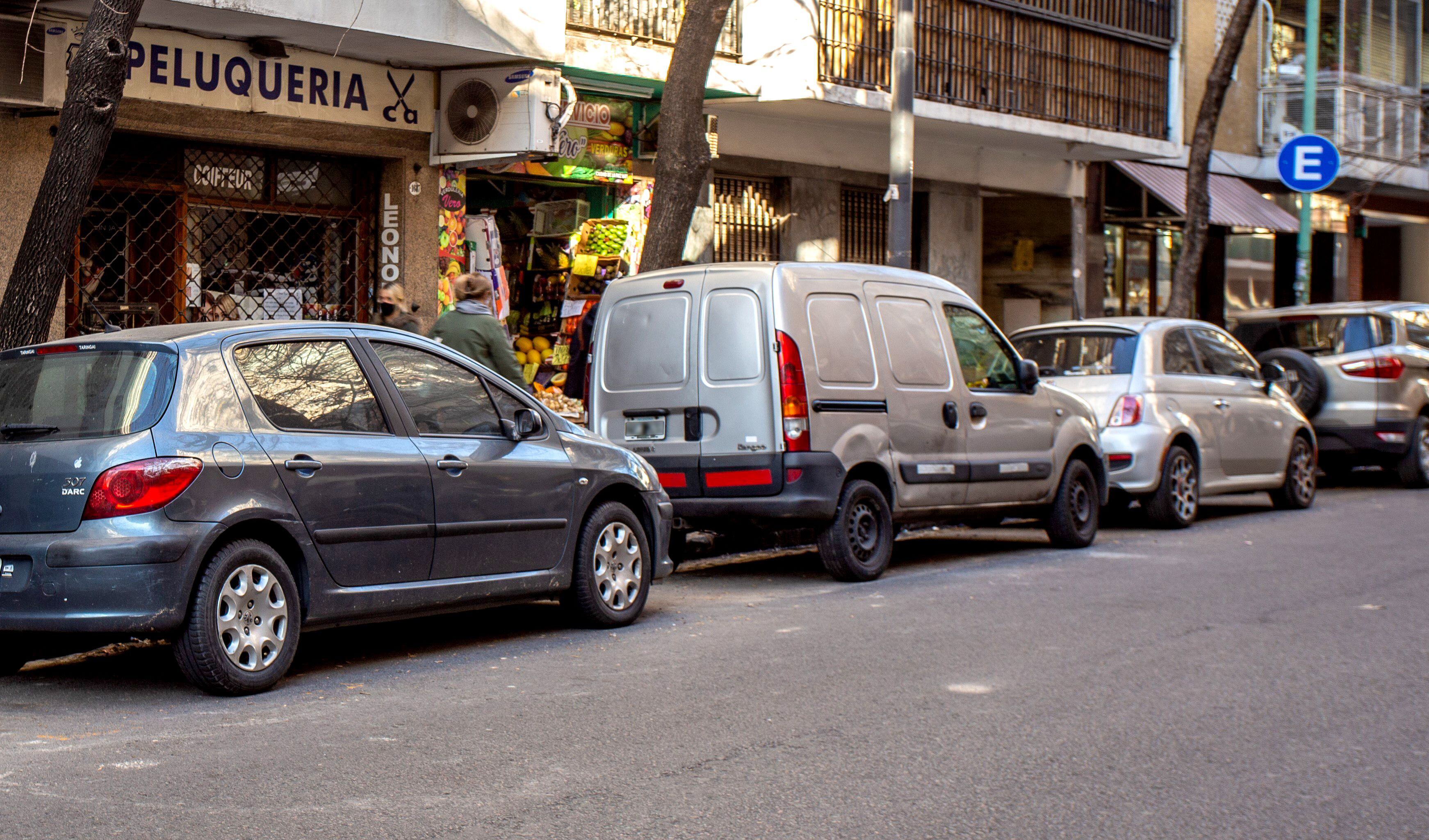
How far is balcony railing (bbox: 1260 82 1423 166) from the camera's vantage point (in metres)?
27.7

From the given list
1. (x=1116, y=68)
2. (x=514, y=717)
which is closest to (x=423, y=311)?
(x=514, y=717)

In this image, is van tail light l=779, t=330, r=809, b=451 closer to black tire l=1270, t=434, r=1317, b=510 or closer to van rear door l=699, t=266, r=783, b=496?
van rear door l=699, t=266, r=783, b=496

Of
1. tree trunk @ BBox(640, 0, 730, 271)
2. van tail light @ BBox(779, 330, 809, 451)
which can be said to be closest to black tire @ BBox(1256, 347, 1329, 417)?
tree trunk @ BBox(640, 0, 730, 271)

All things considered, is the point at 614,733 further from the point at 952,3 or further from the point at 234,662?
the point at 952,3

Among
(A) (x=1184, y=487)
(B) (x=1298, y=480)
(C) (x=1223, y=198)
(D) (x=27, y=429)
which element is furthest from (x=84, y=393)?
(C) (x=1223, y=198)

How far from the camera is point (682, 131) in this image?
12219 millimetres

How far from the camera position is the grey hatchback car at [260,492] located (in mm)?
6039

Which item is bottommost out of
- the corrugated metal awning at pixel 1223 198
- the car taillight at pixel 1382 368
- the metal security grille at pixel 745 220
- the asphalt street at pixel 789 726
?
the asphalt street at pixel 789 726

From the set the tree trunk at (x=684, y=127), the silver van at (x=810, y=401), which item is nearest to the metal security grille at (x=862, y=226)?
the tree trunk at (x=684, y=127)

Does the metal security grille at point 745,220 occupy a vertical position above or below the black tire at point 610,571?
above

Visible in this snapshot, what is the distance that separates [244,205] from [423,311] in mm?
1877

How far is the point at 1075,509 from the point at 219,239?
7322 millimetres

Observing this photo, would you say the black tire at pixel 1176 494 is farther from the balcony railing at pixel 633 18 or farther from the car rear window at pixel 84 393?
the car rear window at pixel 84 393

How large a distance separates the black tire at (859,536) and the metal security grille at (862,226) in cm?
1058
